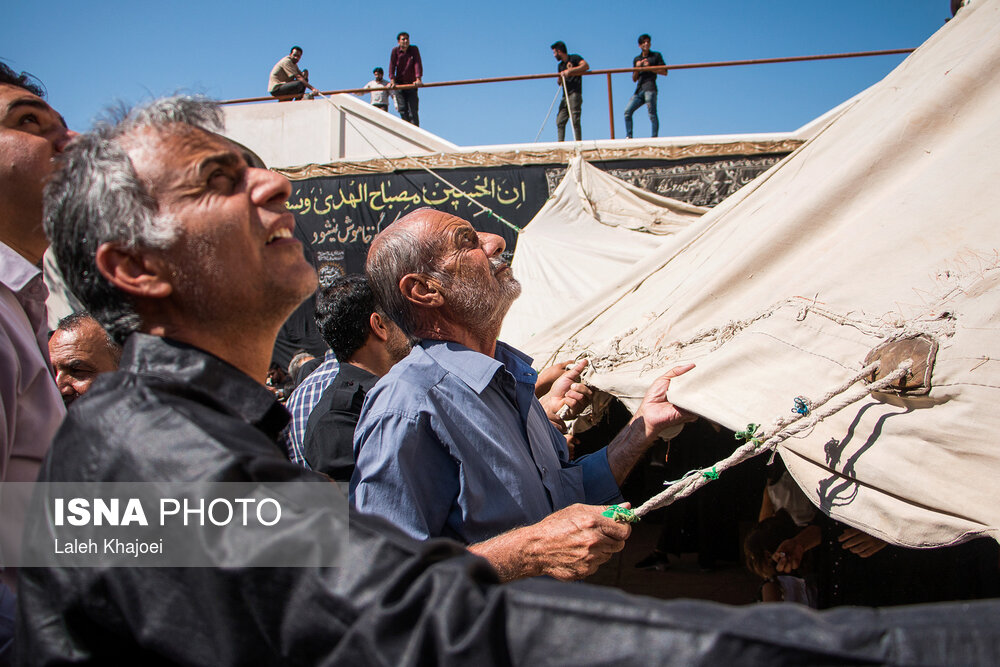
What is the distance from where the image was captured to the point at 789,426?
131 centimetres

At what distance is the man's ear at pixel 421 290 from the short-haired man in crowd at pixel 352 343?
1.78 feet

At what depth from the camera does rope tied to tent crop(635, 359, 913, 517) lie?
1240mm

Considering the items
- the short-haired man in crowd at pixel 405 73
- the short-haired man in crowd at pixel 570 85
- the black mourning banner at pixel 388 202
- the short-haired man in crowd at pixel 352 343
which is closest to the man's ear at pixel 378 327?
the short-haired man in crowd at pixel 352 343

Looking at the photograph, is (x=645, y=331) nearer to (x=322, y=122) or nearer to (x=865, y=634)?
(x=865, y=634)

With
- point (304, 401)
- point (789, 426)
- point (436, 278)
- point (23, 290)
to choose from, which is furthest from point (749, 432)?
point (304, 401)

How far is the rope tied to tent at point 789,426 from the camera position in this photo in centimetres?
124

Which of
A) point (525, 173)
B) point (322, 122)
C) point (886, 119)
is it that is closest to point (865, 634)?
point (886, 119)

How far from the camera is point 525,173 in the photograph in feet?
26.1

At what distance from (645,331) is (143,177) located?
172 centimetres

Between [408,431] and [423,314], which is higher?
[423,314]

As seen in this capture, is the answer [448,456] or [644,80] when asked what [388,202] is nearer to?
[644,80]

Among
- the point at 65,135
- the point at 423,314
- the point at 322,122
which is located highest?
the point at 322,122

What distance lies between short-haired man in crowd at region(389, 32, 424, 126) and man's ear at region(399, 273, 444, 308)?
8226 millimetres

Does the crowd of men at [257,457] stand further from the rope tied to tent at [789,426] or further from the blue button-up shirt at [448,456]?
the rope tied to tent at [789,426]
